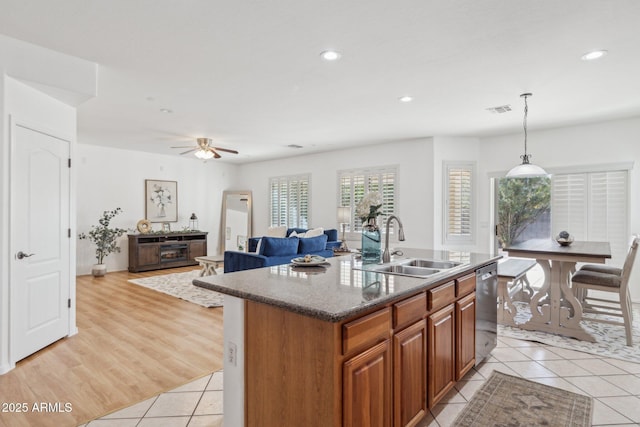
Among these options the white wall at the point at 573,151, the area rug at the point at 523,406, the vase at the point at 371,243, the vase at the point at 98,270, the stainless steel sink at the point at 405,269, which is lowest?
the area rug at the point at 523,406

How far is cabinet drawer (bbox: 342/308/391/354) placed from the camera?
149 cm

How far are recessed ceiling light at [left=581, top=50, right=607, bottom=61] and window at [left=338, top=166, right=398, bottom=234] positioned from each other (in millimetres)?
3876

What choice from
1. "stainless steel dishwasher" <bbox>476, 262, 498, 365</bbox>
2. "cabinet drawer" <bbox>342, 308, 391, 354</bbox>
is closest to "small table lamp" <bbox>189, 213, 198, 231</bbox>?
"stainless steel dishwasher" <bbox>476, 262, 498, 365</bbox>

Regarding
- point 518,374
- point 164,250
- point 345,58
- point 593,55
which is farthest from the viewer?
point 164,250

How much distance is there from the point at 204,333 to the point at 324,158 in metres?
5.19

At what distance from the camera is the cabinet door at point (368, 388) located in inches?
58.9

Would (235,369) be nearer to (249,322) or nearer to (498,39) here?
(249,322)

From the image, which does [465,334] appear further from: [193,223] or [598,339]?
[193,223]

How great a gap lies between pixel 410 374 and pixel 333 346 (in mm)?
748

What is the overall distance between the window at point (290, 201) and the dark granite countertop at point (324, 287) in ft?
19.2

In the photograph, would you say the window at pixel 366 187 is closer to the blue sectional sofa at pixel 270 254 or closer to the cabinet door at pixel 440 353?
the blue sectional sofa at pixel 270 254

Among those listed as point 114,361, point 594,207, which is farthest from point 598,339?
point 114,361

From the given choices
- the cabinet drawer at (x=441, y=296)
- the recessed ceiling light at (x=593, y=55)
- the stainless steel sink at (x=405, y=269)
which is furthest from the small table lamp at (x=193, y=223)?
the recessed ceiling light at (x=593, y=55)

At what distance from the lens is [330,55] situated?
3061 millimetres
